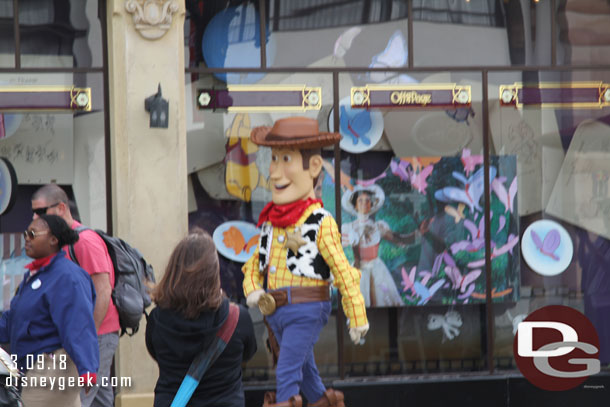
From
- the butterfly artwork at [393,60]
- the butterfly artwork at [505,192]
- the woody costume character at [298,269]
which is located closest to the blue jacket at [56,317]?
the woody costume character at [298,269]

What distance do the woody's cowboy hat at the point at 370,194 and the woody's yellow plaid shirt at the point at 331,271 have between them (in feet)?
5.38

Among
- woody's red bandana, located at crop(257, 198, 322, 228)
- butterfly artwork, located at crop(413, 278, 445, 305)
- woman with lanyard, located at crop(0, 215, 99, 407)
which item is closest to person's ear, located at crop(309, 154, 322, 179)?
woody's red bandana, located at crop(257, 198, 322, 228)

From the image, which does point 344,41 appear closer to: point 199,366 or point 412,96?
point 412,96

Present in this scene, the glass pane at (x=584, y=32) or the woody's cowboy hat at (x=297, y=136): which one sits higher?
the glass pane at (x=584, y=32)

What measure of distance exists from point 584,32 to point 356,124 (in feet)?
7.59

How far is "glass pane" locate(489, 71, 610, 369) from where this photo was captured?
32.0 feet

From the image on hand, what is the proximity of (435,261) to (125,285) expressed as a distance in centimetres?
337

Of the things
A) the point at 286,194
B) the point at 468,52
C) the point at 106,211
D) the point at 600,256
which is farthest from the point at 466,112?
the point at 106,211

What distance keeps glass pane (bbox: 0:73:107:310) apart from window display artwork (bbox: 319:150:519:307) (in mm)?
1993

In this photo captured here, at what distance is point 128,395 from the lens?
877 centimetres

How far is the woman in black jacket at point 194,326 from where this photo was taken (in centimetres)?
494

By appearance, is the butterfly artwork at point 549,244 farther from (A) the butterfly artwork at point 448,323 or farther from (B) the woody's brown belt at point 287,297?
(B) the woody's brown belt at point 287,297

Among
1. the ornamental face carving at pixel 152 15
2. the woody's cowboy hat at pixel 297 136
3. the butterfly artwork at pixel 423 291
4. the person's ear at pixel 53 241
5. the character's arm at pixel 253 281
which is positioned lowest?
the butterfly artwork at pixel 423 291

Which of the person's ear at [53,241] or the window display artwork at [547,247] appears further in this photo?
the window display artwork at [547,247]
